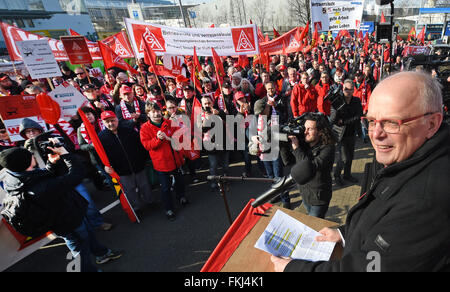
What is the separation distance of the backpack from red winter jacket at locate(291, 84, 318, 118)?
519 centimetres

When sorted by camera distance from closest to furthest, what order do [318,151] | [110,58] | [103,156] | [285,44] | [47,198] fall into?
1. [47,198]
2. [318,151]
3. [103,156]
4. [110,58]
5. [285,44]

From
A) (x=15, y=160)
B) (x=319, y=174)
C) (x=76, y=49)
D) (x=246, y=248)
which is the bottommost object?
(x=319, y=174)

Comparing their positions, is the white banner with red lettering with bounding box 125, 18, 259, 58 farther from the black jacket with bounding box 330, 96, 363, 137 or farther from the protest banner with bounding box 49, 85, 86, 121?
the black jacket with bounding box 330, 96, 363, 137

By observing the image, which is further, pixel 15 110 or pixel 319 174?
pixel 15 110

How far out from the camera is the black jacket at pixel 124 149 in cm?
373

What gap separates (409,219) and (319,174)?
1725mm

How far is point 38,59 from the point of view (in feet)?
18.0

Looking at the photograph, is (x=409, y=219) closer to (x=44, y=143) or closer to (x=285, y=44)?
(x=44, y=143)

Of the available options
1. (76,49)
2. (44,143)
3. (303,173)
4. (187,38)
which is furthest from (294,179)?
(76,49)

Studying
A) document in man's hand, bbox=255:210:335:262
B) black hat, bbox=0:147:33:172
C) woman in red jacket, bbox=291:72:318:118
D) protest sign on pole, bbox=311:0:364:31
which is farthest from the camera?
protest sign on pole, bbox=311:0:364:31

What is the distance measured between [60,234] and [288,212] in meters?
2.55

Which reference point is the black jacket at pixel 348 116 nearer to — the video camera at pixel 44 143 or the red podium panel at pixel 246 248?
the red podium panel at pixel 246 248

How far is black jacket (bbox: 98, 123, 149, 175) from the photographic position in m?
3.73

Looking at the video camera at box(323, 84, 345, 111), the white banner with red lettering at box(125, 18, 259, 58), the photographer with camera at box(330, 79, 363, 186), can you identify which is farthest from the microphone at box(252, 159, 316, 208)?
the white banner with red lettering at box(125, 18, 259, 58)
